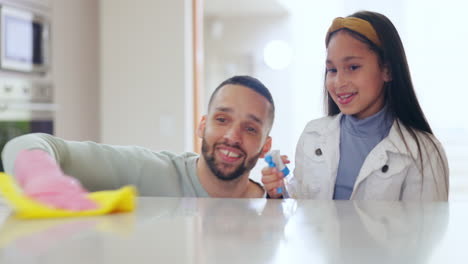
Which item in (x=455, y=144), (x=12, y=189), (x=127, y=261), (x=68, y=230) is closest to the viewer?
(x=127, y=261)

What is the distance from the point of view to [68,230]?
23.1 inches

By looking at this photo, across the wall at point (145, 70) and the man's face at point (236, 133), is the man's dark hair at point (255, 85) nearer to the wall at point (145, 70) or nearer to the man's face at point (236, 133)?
the man's face at point (236, 133)

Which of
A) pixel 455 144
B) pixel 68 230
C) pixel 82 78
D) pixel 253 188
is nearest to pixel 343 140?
pixel 253 188

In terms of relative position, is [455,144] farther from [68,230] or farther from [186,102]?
[186,102]

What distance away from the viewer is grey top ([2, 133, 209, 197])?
101 cm

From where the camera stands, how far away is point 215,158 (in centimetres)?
106

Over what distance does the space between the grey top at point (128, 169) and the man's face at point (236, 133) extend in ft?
0.19

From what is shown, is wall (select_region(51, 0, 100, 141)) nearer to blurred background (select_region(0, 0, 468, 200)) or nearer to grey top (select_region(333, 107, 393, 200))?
blurred background (select_region(0, 0, 468, 200))

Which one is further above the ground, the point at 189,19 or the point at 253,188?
the point at 189,19

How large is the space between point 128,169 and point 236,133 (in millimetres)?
226

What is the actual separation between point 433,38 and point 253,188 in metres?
0.60

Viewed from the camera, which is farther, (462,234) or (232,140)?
(232,140)

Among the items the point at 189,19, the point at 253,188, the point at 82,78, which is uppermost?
the point at 189,19

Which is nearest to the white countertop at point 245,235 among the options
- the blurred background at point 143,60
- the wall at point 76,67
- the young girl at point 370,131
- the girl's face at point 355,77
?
the young girl at point 370,131
